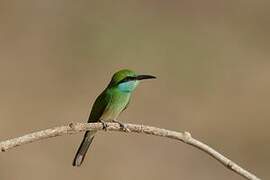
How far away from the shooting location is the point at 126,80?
126 inches

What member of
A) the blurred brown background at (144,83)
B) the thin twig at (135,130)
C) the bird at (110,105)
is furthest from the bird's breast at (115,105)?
the blurred brown background at (144,83)

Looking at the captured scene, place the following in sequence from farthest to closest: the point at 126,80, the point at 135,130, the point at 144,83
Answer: the point at 144,83
the point at 126,80
the point at 135,130

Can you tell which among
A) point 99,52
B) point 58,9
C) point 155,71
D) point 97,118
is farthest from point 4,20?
point 97,118

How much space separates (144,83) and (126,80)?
3871 mm

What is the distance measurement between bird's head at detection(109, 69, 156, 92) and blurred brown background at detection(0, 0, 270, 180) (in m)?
2.44

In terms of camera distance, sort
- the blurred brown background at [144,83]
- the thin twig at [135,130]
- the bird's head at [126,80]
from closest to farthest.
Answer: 1. the thin twig at [135,130]
2. the bird's head at [126,80]
3. the blurred brown background at [144,83]

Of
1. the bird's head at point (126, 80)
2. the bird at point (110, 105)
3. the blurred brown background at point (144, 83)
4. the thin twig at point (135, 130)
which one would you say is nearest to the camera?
the thin twig at point (135, 130)

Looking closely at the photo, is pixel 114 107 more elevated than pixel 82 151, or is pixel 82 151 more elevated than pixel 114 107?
pixel 114 107

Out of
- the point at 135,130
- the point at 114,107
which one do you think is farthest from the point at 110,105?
the point at 135,130

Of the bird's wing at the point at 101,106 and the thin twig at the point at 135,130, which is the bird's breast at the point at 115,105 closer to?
the bird's wing at the point at 101,106

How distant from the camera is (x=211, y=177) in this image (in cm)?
584

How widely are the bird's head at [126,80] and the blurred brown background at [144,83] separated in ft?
7.99

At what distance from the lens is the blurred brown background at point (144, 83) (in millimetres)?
5973

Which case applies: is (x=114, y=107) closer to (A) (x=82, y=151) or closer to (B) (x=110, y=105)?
(B) (x=110, y=105)
